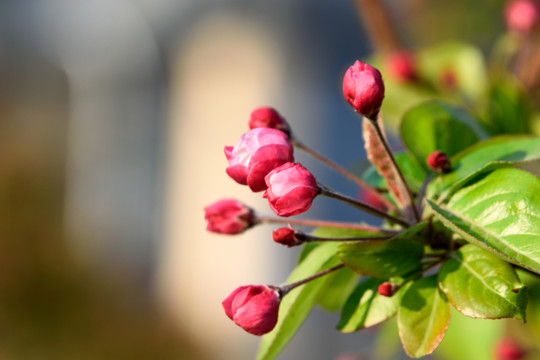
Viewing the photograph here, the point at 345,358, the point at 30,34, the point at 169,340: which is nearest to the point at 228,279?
the point at 169,340

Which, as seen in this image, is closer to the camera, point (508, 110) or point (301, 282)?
point (301, 282)

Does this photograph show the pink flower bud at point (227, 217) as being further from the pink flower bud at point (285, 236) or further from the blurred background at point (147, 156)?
the blurred background at point (147, 156)

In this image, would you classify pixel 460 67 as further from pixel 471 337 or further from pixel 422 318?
pixel 422 318

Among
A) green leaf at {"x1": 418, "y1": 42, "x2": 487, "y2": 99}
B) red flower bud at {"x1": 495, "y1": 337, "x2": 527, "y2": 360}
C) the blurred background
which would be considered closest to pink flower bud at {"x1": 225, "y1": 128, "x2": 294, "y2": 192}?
red flower bud at {"x1": 495, "y1": 337, "x2": 527, "y2": 360}

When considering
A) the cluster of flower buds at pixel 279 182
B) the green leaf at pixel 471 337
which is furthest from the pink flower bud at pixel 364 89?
the green leaf at pixel 471 337

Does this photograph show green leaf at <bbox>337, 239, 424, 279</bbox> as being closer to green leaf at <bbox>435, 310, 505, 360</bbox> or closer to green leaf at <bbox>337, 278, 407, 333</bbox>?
green leaf at <bbox>337, 278, 407, 333</bbox>

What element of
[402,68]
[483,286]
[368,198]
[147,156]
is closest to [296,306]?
[483,286]

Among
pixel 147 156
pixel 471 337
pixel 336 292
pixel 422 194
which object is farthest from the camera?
pixel 147 156
